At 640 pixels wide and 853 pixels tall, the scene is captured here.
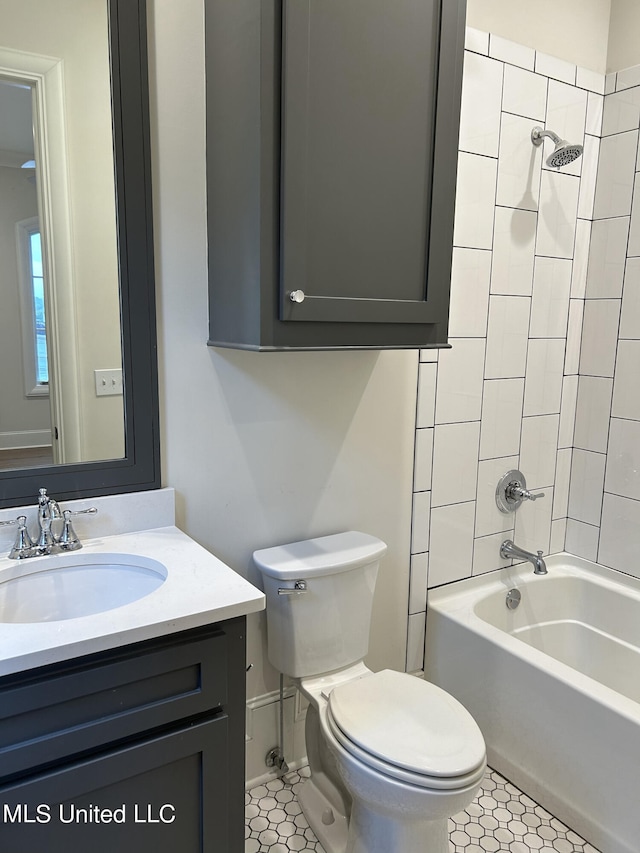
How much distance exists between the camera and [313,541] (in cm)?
187

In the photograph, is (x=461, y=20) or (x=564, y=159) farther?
(x=564, y=159)

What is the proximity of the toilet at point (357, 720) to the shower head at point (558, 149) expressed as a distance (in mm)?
1332

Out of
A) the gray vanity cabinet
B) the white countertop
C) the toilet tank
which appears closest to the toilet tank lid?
the toilet tank

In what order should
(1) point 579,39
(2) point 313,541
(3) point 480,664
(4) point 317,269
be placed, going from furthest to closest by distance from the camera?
(1) point 579,39
(3) point 480,664
(2) point 313,541
(4) point 317,269

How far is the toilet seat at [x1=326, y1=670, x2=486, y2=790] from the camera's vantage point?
1.40m

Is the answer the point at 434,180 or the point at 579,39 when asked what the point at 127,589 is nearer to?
the point at 434,180

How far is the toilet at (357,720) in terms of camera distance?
141 centimetres

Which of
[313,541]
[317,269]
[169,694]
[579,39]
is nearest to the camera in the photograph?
[169,694]

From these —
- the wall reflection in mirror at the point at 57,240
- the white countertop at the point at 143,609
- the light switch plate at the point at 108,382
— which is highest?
the wall reflection in mirror at the point at 57,240

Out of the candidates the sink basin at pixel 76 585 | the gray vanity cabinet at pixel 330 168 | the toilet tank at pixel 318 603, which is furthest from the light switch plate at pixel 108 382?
the toilet tank at pixel 318 603

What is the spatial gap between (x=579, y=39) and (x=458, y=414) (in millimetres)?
1346

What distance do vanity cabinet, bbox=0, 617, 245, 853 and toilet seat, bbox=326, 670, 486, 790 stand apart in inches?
12.1

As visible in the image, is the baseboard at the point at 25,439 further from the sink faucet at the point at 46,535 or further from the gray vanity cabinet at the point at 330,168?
the gray vanity cabinet at the point at 330,168

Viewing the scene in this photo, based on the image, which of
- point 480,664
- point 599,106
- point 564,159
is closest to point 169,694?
point 480,664
